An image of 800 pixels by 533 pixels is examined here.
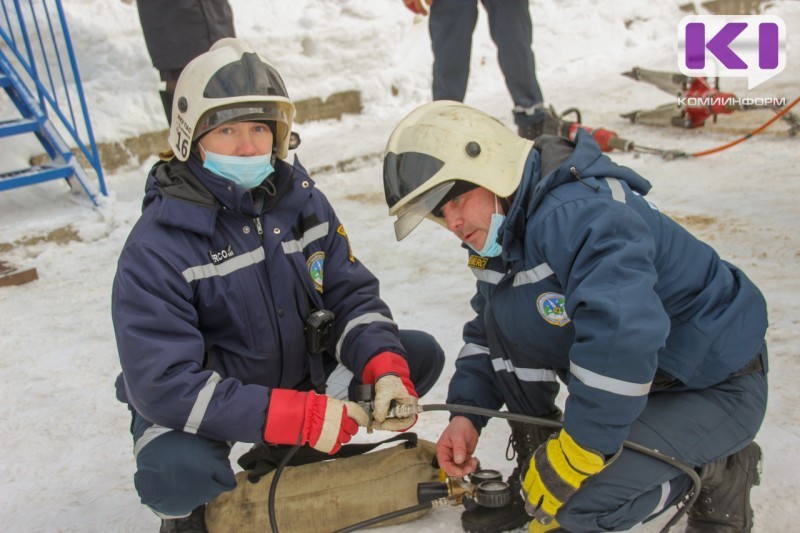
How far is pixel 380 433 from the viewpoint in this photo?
8.41 feet

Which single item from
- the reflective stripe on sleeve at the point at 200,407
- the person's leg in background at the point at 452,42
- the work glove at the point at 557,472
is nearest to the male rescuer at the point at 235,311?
the reflective stripe on sleeve at the point at 200,407

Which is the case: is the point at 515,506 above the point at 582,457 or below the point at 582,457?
below

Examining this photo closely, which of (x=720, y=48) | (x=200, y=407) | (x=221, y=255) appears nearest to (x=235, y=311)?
(x=221, y=255)

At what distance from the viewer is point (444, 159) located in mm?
1758

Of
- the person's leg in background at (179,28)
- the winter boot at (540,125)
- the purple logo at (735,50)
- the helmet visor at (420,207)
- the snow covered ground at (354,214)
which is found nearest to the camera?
the helmet visor at (420,207)

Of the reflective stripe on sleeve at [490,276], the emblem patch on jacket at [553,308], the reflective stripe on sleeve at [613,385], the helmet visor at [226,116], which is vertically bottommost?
the reflective stripe on sleeve at [613,385]

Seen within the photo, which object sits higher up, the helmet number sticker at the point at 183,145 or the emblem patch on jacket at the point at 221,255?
the helmet number sticker at the point at 183,145

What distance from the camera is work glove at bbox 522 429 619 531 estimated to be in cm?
164

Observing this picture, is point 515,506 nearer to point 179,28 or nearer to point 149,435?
point 149,435

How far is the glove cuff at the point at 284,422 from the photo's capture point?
183 centimetres

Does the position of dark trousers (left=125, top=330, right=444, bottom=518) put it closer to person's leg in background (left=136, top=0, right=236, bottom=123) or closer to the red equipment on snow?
person's leg in background (left=136, top=0, right=236, bottom=123)

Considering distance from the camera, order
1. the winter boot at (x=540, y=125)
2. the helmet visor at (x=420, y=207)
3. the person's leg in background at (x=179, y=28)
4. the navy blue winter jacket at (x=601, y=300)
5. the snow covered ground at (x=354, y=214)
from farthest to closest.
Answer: the winter boot at (x=540, y=125) < the person's leg in background at (x=179, y=28) < the snow covered ground at (x=354, y=214) < the helmet visor at (x=420, y=207) < the navy blue winter jacket at (x=601, y=300)

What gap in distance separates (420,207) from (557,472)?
0.71 meters

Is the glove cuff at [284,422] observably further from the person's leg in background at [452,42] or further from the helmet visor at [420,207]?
the person's leg in background at [452,42]
